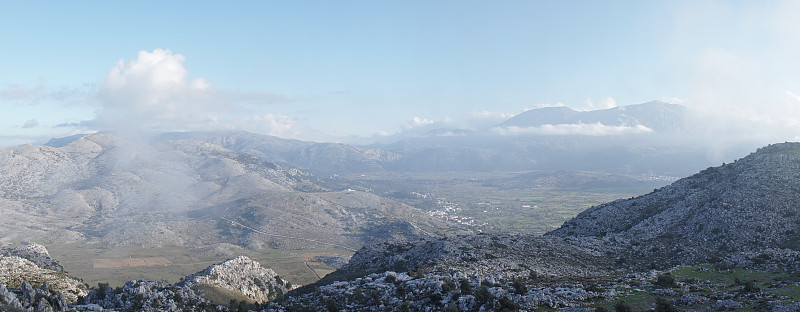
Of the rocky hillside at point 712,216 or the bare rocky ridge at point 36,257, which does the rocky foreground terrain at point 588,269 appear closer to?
the rocky hillside at point 712,216

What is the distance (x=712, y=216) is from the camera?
76.2 metres

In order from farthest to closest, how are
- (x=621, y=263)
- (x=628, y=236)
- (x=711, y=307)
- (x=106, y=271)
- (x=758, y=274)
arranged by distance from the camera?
(x=106, y=271) < (x=628, y=236) < (x=621, y=263) < (x=758, y=274) < (x=711, y=307)

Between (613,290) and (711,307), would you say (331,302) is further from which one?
(711,307)

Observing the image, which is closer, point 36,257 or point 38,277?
point 38,277

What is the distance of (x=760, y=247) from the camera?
65.2m

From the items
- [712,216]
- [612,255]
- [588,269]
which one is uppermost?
[712,216]

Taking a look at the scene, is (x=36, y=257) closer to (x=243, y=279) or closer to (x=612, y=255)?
(x=243, y=279)

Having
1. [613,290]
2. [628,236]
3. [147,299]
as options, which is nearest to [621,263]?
[628,236]

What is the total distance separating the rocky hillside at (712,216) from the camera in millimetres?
67500

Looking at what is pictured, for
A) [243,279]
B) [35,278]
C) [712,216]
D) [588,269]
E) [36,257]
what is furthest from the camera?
[243,279]

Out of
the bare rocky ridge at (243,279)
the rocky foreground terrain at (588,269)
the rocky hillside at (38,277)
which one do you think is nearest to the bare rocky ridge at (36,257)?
the rocky hillside at (38,277)

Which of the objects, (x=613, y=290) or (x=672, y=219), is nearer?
(x=613, y=290)

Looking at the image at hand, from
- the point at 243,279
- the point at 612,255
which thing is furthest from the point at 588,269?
the point at 243,279

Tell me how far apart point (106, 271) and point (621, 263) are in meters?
191
